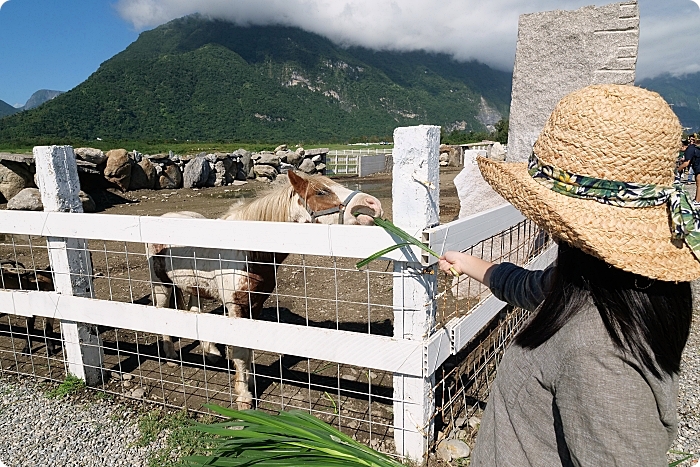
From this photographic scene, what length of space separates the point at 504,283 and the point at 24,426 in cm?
352

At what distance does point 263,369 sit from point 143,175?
14.5m

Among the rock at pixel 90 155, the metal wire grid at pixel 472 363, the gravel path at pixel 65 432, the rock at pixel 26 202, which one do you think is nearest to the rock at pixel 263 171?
the rock at pixel 90 155

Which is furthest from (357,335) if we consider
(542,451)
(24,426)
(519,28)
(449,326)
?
(519,28)

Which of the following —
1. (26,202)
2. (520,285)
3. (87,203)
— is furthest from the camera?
(87,203)

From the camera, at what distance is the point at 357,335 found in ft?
8.05

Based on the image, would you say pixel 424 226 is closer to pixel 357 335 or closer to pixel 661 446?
pixel 357 335

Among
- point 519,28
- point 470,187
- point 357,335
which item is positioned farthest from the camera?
point 470,187

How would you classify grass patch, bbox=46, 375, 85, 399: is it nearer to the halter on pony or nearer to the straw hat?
the halter on pony

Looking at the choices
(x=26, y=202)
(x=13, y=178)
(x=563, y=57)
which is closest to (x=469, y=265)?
(x=563, y=57)

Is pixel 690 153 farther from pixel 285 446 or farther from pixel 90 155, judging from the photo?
pixel 90 155

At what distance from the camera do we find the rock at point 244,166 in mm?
20469

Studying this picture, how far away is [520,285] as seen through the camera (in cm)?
164

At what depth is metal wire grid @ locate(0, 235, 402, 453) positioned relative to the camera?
10.2 ft

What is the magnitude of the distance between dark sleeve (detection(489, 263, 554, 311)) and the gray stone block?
12.2ft
